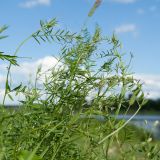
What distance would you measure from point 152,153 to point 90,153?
380 millimetres

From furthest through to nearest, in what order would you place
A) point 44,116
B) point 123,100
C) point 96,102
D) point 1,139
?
point 123,100 → point 96,102 → point 44,116 → point 1,139

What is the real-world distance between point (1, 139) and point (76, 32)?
0.73 meters

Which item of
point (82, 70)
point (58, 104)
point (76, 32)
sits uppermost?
point (76, 32)

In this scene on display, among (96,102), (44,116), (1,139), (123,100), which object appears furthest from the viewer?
(123,100)

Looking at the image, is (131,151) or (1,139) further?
(131,151)

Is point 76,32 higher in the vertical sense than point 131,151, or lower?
higher

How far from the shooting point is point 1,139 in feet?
6.06

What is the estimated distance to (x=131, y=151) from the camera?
2498 millimetres

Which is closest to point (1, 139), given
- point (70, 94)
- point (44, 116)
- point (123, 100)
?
point (44, 116)

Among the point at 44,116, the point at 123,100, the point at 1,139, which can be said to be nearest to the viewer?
the point at 1,139

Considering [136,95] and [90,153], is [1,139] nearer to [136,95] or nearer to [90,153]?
[90,153]

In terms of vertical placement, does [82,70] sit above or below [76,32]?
below

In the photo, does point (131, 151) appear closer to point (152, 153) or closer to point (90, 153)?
point (152, 153)

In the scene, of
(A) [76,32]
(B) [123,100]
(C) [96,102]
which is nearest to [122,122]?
(C) [96,102]
